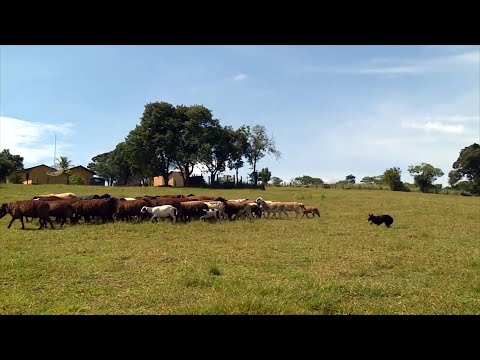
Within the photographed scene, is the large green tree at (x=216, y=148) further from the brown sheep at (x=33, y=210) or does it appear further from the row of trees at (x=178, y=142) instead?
the brown sheep at (x=33, y=210)

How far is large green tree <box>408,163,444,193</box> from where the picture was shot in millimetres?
59469

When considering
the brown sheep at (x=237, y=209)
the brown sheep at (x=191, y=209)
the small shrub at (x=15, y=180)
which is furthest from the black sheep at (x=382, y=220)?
the small shrub at (x=15, y=180)

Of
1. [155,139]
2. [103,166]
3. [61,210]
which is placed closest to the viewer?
[61,210]

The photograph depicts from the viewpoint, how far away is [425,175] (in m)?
61.2

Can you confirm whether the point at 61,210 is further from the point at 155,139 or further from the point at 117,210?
the point at 155,139

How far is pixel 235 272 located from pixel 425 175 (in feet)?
197

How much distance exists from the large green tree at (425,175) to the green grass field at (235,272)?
48.9 metres

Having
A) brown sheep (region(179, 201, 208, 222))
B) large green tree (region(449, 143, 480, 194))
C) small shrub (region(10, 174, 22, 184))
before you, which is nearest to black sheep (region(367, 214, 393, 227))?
brown sheep (region(179, 201, 208, 222))

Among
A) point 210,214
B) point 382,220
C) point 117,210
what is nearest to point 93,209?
point 117,210

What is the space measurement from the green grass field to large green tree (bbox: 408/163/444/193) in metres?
48.9

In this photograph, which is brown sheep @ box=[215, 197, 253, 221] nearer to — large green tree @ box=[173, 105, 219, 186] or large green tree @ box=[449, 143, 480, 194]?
large green tree @ box=[173, 105, 219, 186]

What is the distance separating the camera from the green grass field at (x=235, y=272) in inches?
229
